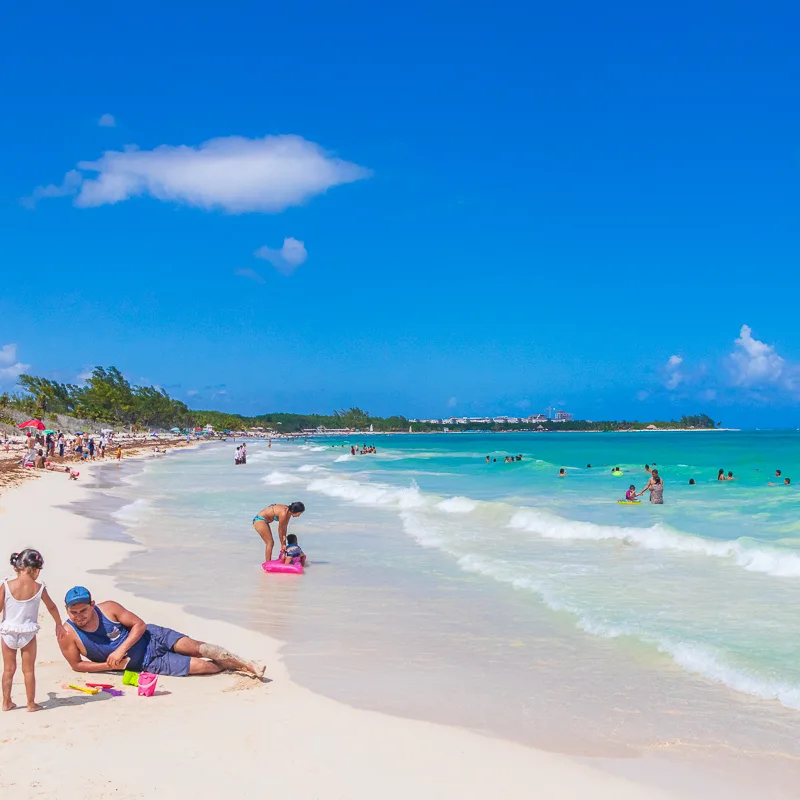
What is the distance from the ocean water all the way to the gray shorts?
1.10 meters

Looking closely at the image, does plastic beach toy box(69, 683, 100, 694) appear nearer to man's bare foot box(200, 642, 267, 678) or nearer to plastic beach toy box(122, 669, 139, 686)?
plastic beach toy box(122, 669, 139, 686)

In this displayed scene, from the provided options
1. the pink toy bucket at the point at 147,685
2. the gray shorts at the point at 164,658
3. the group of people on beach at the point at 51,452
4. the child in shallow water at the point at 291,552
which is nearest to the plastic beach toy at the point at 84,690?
the pink toy bucket at the point at 147,685

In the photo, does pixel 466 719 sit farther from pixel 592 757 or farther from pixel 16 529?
pixel 16 529

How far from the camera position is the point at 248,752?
5.08 m

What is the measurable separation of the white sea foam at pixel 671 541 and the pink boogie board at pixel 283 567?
676cm

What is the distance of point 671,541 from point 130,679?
11759mm

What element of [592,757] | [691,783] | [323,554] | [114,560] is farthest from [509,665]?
[114,560]

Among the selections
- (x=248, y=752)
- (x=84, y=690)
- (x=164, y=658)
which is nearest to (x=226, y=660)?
(x=164, y=658)

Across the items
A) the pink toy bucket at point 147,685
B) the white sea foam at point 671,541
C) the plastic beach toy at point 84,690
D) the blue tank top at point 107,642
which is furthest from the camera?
the white sea foam at point 671,541

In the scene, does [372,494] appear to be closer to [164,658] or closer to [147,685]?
[164,658]

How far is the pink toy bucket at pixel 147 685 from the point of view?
6094 mm

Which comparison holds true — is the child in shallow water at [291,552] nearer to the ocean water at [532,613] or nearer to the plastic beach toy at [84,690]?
the ocean water at [532,613]

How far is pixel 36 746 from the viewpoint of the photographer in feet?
16.1

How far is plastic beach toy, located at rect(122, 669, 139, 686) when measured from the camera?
6.37 meters
